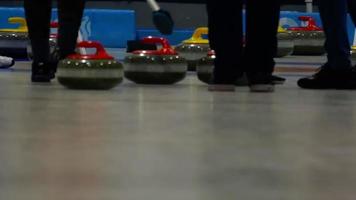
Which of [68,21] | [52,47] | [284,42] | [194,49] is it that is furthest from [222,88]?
[284,42]

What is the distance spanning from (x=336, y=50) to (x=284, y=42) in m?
1.67

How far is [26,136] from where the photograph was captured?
133 cm

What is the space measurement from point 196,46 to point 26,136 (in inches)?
72.7

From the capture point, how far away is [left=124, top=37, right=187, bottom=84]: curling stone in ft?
8.43

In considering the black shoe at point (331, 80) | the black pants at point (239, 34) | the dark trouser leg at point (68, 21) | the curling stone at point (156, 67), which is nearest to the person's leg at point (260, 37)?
the black pants at point (239, 34)

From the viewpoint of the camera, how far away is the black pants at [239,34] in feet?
7.21

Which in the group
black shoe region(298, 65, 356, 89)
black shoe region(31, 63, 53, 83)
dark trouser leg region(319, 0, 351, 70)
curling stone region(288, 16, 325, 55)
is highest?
dark trouser leg region(319, 0, 351, 70)

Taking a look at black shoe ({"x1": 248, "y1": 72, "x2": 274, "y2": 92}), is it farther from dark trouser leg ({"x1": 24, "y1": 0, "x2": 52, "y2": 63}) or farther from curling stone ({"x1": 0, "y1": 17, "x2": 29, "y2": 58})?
curling stone ({"x1": 0, "y1": 17, "x2": 29, "y2": 58})

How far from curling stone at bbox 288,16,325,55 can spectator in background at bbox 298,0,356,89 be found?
181 cm

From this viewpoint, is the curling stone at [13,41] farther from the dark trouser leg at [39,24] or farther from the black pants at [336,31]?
the black pants at [336,31]

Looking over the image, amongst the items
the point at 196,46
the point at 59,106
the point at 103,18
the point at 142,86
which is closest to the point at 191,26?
the point at 103,18

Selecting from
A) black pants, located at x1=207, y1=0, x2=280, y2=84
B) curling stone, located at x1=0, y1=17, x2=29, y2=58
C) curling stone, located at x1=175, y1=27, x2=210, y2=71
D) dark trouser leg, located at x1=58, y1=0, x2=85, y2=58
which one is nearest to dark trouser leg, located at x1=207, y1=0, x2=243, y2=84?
black pants, located at x1=207, y1=0, x2=280, y2=84

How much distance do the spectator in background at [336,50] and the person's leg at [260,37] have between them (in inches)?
9.2

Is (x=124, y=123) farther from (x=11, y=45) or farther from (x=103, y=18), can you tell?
(x=103, y=18)
